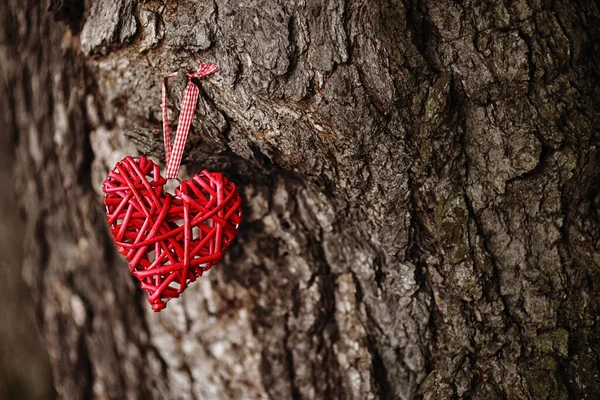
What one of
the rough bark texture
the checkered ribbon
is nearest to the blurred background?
the rough bark texture

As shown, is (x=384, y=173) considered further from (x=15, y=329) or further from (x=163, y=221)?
(x=15, y=329)

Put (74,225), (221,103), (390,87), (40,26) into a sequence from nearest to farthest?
(390,87), (221,103), (40,26), (74,225)

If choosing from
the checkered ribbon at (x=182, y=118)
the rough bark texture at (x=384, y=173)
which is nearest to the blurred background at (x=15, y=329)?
the rough bark texture at (x=384, y=173)

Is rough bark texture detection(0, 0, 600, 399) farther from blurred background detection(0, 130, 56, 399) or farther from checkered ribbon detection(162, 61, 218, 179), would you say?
blurred background detection(0, 130, 56, 399)

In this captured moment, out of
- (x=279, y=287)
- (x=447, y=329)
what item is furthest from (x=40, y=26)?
(x=447, y=329)

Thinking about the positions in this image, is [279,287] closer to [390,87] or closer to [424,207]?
[424,207]

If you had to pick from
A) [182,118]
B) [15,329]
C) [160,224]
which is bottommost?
[160,224]

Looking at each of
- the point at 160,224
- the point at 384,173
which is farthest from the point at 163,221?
the point at 384,173
